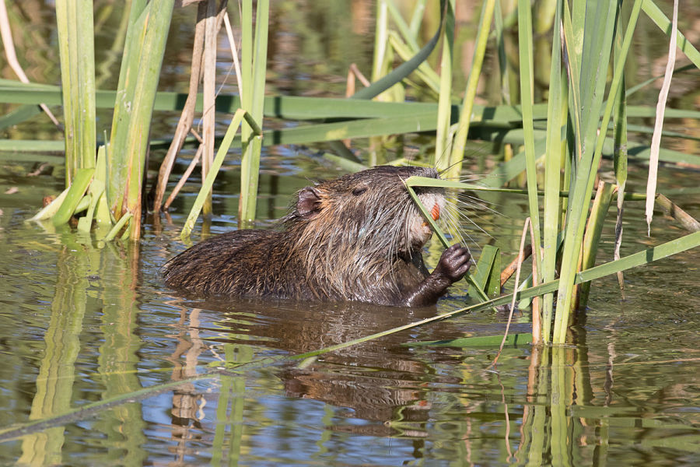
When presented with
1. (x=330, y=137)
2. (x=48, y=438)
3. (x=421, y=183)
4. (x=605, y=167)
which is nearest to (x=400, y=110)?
(x=330, y=137)

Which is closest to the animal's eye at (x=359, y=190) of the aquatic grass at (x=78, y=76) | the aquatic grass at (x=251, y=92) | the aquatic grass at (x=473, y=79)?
the aquatic grass at (x=473, y=79)

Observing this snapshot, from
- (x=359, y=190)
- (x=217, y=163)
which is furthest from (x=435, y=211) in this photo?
(x=217, y=163)

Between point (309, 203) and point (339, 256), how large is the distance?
281 mm

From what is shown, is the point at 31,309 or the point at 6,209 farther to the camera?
the point at 6,209

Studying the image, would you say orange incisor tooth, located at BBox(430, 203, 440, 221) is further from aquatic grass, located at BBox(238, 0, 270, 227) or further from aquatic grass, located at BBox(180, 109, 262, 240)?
aquatic grass, located at BBox(238, 0, 270, 227)

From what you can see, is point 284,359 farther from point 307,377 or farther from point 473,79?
point 473,79

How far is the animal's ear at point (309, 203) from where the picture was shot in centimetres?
438

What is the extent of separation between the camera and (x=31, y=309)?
3863 millimetres

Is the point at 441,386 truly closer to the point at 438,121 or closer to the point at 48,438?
the point at 48,438

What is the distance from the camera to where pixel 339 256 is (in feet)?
14.2

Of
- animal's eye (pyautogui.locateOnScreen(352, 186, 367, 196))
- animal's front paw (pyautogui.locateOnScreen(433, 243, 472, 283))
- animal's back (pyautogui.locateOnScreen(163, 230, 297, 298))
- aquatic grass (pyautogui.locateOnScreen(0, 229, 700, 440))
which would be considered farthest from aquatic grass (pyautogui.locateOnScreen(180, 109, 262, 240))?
aquatic grass (pyautogui.locateOnScreen(0, 229, 700, 440))

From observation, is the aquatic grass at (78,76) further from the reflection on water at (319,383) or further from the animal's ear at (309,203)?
the animal's ear at (309,203)

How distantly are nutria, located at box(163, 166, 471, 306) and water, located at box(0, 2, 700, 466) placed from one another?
104 millimetres

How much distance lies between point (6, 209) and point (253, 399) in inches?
128
